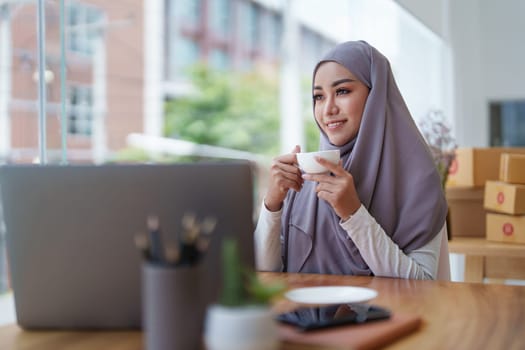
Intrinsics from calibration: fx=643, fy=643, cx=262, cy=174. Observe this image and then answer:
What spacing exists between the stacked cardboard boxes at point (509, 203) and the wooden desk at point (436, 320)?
1.20 meters

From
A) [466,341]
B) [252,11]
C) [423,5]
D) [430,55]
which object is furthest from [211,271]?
[252,11]

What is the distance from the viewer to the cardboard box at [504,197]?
242 cm

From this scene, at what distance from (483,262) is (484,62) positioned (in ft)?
6.88

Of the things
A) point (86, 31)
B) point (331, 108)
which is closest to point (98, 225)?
point (331, 108)

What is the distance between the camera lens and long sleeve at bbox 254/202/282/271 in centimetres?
161

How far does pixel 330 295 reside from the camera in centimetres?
112

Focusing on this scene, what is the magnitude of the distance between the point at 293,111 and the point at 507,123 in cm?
259

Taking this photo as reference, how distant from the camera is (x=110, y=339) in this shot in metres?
0.95

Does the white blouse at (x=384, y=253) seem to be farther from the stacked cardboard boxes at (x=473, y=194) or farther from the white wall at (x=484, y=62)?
the white wall at (x=484, y=62)

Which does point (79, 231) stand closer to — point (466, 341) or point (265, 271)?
point (466, 341)

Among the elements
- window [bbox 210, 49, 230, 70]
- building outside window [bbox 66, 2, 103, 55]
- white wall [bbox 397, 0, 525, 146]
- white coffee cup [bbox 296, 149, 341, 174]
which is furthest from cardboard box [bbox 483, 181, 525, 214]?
window [bbox 210, 49, 230, 70]

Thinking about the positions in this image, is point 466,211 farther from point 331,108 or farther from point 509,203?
point 331,108

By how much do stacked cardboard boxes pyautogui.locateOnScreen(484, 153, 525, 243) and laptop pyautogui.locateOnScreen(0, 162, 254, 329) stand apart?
1772 millimetres

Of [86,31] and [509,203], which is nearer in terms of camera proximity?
[509,203]
